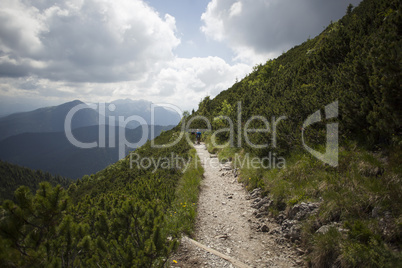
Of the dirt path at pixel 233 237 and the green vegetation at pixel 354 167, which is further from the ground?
the green vegetation at pixel 354 167

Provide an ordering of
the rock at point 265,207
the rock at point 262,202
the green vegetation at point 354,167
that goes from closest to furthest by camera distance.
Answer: the green vegetation at point 354,167 → the rock at point 265,207 → the rock at point 262,202

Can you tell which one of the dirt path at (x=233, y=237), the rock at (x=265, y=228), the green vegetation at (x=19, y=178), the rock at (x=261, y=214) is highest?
→ the rock at (x=261, y=214)

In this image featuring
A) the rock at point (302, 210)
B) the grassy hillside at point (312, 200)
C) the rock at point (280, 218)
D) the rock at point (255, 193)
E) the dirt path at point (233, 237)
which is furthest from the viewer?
the rock at point (255, 193)

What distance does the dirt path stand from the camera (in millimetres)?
4621

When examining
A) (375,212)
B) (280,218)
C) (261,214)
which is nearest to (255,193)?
(261,214)

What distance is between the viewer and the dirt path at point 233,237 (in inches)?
182

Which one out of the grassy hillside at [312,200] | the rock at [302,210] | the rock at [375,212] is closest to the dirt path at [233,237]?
the grassy hillside at [312,200]

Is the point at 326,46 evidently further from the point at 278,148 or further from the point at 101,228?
the point at 101,228

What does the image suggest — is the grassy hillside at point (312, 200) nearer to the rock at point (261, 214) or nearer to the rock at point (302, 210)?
the rock at point (302, 210)

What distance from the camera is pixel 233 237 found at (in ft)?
19.0

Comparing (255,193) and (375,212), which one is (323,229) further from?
(255,193)

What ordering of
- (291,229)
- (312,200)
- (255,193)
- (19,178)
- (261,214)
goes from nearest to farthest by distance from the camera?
(291,229) → (312,200) → (261,214) → (255,193) → (19,178)

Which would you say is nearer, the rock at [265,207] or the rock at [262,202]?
the rock at [265,207]

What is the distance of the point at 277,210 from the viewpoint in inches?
245
